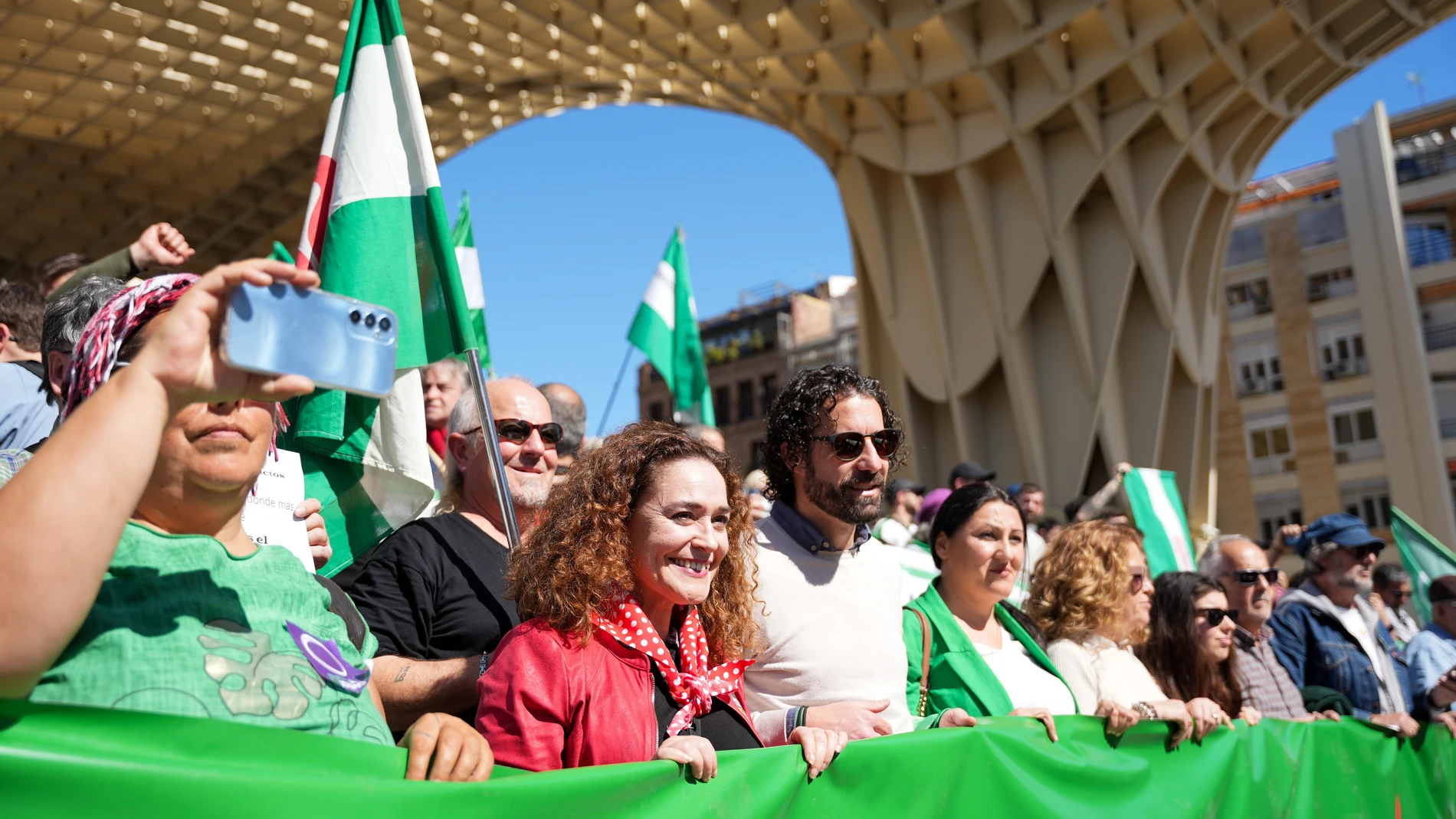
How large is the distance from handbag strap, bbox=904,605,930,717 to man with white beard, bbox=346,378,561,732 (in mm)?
1217

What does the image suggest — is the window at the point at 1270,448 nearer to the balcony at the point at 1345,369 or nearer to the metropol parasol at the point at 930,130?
the balcony at the point at 1345,369

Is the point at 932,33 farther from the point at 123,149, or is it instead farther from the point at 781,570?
the point at 781,570

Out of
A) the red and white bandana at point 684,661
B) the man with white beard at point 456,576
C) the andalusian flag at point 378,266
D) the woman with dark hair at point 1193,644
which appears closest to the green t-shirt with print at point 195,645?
the red and white bandana at point 684,661

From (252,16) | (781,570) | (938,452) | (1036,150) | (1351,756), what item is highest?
(252,16)

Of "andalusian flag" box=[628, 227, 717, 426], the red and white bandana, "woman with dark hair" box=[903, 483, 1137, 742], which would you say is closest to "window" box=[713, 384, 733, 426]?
"andalusian flag" box=[628, 227, 717, 426]

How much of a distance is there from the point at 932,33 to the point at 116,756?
64.4 feet

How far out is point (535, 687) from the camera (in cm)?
211

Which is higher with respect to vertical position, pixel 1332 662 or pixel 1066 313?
pixel 1066 313

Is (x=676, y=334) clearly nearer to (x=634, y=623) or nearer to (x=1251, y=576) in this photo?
(x=1251, y=576)

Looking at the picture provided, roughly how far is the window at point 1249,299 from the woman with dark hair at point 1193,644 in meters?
37.1

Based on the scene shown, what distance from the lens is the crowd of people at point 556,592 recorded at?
1416mm

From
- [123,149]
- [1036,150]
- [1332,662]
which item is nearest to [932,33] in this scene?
[1036,150]

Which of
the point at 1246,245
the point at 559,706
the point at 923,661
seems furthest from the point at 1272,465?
the point at 559,706

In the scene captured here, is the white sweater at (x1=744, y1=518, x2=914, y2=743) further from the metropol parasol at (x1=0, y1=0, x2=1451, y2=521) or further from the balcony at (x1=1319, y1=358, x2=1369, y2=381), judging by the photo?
the balcony at (x1=1319, y1=358, x2=1369, y2=381)
